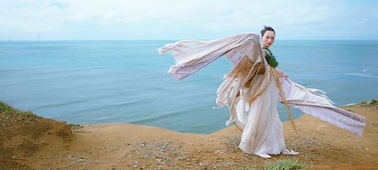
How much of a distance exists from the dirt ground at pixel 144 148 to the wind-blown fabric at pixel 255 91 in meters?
0.43

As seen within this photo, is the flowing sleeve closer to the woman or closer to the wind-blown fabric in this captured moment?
the wind-blown fabric

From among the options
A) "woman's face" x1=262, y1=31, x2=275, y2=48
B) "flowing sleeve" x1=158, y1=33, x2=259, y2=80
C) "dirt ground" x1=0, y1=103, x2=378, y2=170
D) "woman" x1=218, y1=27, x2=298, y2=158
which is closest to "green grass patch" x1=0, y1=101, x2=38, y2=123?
"dirt ground" x1=0, y1=103, x2=378, y2=170

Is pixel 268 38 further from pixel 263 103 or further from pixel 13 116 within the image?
pixel 13 116

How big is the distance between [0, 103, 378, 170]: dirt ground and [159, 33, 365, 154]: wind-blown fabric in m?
0.43

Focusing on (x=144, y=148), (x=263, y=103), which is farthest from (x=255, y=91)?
(x=144, y=148)

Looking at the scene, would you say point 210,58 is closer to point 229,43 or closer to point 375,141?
point 229,43

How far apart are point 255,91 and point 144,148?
232cm

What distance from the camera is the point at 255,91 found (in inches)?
217

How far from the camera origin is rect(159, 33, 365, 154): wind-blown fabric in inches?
200

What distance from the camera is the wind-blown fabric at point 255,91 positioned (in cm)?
509

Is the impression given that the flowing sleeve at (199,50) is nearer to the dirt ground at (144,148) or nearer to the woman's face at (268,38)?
the woman's face at (268,38)

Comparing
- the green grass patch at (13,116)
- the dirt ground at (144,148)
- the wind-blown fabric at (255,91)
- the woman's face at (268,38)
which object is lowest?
the dirt ground at (144,148)

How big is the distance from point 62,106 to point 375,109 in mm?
10733

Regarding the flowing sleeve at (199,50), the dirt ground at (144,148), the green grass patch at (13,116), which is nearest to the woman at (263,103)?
the dirt ground at (144,148)
